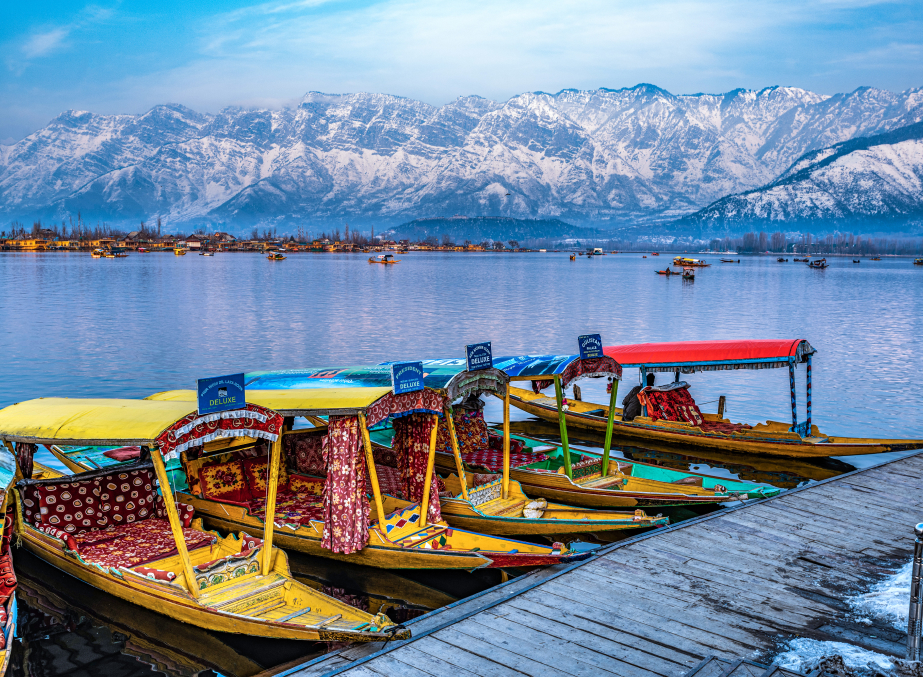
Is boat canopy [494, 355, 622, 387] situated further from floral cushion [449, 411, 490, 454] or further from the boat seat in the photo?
the boat seat

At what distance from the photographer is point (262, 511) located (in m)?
14.7

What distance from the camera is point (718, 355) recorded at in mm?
22391

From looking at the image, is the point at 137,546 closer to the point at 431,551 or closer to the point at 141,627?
the point at 141,627

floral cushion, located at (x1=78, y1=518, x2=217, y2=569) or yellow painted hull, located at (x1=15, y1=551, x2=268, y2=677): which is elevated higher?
floral cushion, located at (x1=78, y1=518, x2=217, y2=569)

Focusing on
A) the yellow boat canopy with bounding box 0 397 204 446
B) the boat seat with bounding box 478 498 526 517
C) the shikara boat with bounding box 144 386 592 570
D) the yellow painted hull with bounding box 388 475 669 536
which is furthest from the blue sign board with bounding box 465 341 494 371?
the yellow boat canopy with bounding box 0 397 204 446

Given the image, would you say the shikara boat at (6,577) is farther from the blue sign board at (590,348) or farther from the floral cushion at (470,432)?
the blue sign board at (590,348)

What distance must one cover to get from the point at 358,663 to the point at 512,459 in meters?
10.1

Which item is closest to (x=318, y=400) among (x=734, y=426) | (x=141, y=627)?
(x=141, y=627)

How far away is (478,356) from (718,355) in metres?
10.4

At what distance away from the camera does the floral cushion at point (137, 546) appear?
12.3m

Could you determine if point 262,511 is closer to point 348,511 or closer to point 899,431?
point 348,511

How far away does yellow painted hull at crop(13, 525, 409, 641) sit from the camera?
9953mm

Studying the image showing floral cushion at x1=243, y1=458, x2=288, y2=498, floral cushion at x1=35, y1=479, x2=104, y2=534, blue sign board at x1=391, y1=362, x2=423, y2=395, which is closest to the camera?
blue sign board at x1=391, y1=362, x2=423, y2=395

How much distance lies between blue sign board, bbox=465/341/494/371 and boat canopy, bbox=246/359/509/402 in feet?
0.36
